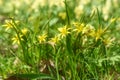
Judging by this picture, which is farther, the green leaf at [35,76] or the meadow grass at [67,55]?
the meadow grass at [67,55]

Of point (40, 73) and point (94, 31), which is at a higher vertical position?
point (94, 31)

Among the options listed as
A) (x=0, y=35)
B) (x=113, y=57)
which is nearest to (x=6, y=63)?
(x=0, y=35)

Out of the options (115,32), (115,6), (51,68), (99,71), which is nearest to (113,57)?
(99,71)

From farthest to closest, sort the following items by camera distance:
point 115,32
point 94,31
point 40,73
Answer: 1. point 115,32
2. point 94,31
3. point 40,73

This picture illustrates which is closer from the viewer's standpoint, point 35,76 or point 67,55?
point 35,76

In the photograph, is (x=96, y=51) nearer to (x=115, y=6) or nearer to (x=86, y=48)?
(x=86, y=48)

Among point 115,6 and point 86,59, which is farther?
point 115,6

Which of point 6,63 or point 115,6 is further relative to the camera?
point 115,6

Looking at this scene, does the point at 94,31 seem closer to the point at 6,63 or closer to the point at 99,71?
the point at 99,71

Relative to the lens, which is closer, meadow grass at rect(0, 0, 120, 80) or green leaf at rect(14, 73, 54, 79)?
green leaf at rect(14, 73, 54, 79)

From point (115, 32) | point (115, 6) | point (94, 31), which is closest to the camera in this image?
point (94, 31)
